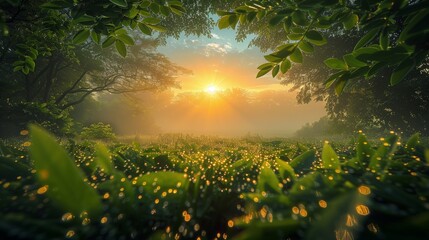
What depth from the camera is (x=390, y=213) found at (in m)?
0.66

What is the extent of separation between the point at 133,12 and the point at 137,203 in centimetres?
158

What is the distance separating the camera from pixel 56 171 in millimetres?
589

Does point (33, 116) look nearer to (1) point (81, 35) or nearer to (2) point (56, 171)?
(1) point (81, 35)

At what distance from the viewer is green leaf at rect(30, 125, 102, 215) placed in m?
0.57

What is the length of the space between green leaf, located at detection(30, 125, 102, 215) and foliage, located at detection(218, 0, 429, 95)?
1497 millimetres

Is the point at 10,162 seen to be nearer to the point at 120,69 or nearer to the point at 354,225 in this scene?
the point at 354,225

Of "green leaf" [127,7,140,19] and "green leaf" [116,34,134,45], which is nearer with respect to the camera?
"green leaf" [127,7,140,19]

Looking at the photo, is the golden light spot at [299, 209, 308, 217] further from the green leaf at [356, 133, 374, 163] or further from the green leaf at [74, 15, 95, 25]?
the green leaf at [74, 15, 95, 25]

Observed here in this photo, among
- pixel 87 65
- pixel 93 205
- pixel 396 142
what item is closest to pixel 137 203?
pixel 93 205

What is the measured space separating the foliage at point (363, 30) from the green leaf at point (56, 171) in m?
1.50

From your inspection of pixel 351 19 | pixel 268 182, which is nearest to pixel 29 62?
pixel 268 182

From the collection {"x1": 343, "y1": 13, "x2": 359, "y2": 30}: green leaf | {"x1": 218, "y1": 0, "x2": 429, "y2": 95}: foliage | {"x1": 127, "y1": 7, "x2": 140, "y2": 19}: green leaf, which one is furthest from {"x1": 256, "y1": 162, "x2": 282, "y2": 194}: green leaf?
{"x1": 127, "y1": 7, "x2": 140, "y2": 19}: green leaf

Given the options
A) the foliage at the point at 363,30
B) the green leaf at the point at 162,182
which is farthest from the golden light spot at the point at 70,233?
the foliage at the point at 363,30

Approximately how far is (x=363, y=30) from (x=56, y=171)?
1936 millimetres
